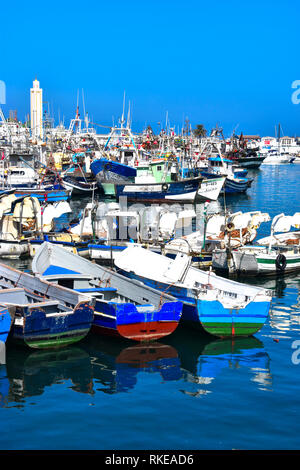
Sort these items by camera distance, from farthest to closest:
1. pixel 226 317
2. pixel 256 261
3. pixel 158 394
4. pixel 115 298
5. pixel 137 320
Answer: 1. pixel 256 261
2. pixel 115 298
3. pixel 226 317
4. pixel 137 320
5. pixel 158 394

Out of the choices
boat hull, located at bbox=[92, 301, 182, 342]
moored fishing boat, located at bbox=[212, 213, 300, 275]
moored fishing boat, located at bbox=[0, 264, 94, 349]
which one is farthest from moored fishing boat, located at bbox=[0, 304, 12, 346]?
moored fishing boat, located at bbox=[212, 213, 300, 275]

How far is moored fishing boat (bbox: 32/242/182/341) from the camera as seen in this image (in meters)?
14.5

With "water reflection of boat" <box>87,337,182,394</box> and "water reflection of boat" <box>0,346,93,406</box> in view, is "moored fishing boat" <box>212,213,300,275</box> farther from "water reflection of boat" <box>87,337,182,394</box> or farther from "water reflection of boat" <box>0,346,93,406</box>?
"water reflection of boat" <box>0,346,93,406</box>

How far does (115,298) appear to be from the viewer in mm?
16609

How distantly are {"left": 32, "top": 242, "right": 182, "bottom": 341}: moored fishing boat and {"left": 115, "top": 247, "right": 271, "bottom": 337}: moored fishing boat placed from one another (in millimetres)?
1021

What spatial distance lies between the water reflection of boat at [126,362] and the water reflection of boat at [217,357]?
15.0 inches

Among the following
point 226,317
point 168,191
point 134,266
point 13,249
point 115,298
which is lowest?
point 226,317

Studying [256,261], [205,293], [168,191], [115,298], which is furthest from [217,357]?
[168,191]

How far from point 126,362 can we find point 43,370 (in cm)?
222

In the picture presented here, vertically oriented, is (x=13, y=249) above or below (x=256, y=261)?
above

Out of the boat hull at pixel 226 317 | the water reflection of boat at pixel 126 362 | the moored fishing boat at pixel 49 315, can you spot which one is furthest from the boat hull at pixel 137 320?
the boat hull at pixel 226 317

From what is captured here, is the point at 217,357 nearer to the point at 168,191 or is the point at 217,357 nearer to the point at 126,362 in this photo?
the point at 126,362

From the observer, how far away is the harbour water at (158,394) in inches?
401
